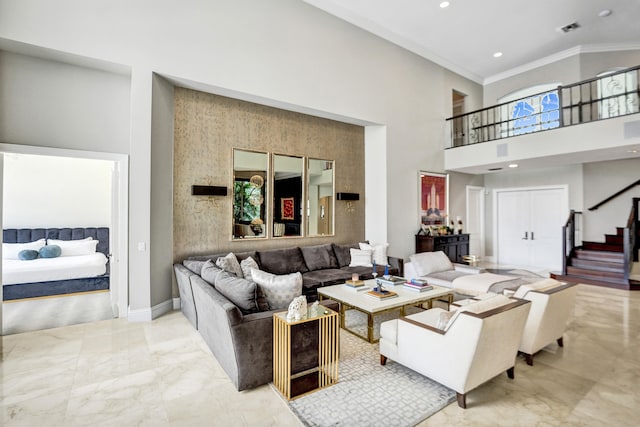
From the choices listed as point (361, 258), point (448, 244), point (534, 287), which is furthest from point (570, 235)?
point (534, 287)

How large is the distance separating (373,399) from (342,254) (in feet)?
11.9

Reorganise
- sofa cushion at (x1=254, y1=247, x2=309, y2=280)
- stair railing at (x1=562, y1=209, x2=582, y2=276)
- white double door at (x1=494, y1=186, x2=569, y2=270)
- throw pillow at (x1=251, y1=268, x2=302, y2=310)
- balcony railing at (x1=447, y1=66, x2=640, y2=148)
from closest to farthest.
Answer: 1. throw pillow at (x1=251, y1=268, x2=302, y2=310)
2. sofa cushion at (x1=254, y1=247, x2=309, y2=280)
3. stair railing at (x1=562, y1=209, x2=582, y2=276)
4. balcony railing at (x1=447, y1=66, x2=640, y2=148)
5. white double door at (x1=494, y1=186, x2=569, y2=270)

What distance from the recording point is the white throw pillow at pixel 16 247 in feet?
19.6

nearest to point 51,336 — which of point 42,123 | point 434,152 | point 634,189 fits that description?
point 42,123

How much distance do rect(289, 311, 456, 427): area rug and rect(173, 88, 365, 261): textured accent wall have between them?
3066 mm

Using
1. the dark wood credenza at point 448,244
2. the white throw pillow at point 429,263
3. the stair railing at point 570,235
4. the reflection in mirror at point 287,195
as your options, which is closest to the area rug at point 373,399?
the white throw pillow at point 429,263

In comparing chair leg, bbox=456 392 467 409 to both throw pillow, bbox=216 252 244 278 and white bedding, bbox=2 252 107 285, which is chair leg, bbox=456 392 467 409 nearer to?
throw pillow, bbox=216 252 244 278

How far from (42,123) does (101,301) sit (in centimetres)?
290

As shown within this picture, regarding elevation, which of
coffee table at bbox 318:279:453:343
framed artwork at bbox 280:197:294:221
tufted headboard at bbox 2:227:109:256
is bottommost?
coffee table at bbox 318:279:453:343

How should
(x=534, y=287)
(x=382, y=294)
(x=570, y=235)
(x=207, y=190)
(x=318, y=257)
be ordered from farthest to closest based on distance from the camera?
(x=570, y=235)
(x=318, y=257)
(x=207, y=190)
(x=382, y=294)
(x=534, y=287)

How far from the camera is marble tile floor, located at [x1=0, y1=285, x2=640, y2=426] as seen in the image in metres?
2.27

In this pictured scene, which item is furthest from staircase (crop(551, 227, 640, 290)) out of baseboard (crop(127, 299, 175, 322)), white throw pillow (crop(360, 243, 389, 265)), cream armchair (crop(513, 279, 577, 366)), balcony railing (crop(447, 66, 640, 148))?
baseboard (crop(127, 299, 175, 322))

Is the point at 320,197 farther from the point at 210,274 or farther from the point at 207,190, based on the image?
the point at 210,274

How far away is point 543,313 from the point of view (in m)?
3.00
